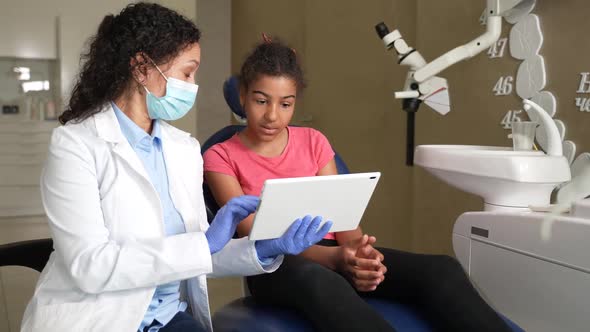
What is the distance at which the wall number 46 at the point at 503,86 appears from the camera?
7.16 feet

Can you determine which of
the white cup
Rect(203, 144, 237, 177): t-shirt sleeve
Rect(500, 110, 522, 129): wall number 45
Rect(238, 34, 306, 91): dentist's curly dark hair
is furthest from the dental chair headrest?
Rect(500, 110, 522, 129): wall number 45

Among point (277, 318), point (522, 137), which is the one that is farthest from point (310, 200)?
point (522, 137)

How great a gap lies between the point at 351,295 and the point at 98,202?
52 centimetres

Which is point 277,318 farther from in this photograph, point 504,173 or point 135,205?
point 504,173

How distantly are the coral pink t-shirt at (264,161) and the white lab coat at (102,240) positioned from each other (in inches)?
16.4

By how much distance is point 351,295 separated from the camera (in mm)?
1169

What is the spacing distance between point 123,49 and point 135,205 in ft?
1.05

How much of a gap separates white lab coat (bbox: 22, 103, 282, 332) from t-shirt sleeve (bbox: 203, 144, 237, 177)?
0.39 m

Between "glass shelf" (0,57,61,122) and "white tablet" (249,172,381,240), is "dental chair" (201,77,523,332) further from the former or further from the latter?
"glass shelf" (0,57,61,122)

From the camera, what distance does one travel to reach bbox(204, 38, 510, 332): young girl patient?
116cm

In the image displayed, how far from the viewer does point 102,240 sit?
1056mm

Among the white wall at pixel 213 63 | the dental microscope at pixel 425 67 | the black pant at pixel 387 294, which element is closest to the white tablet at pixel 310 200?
the black pant at pixel 387 294

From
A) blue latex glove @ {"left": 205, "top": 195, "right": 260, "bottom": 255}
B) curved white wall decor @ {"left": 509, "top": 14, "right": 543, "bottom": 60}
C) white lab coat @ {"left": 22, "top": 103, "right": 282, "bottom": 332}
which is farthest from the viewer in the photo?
curved white wall decor @ {"left": 509, "top": 14, "right": 543, "bottom": 60}

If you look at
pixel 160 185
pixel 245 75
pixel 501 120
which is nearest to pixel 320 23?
pixel 501 120
